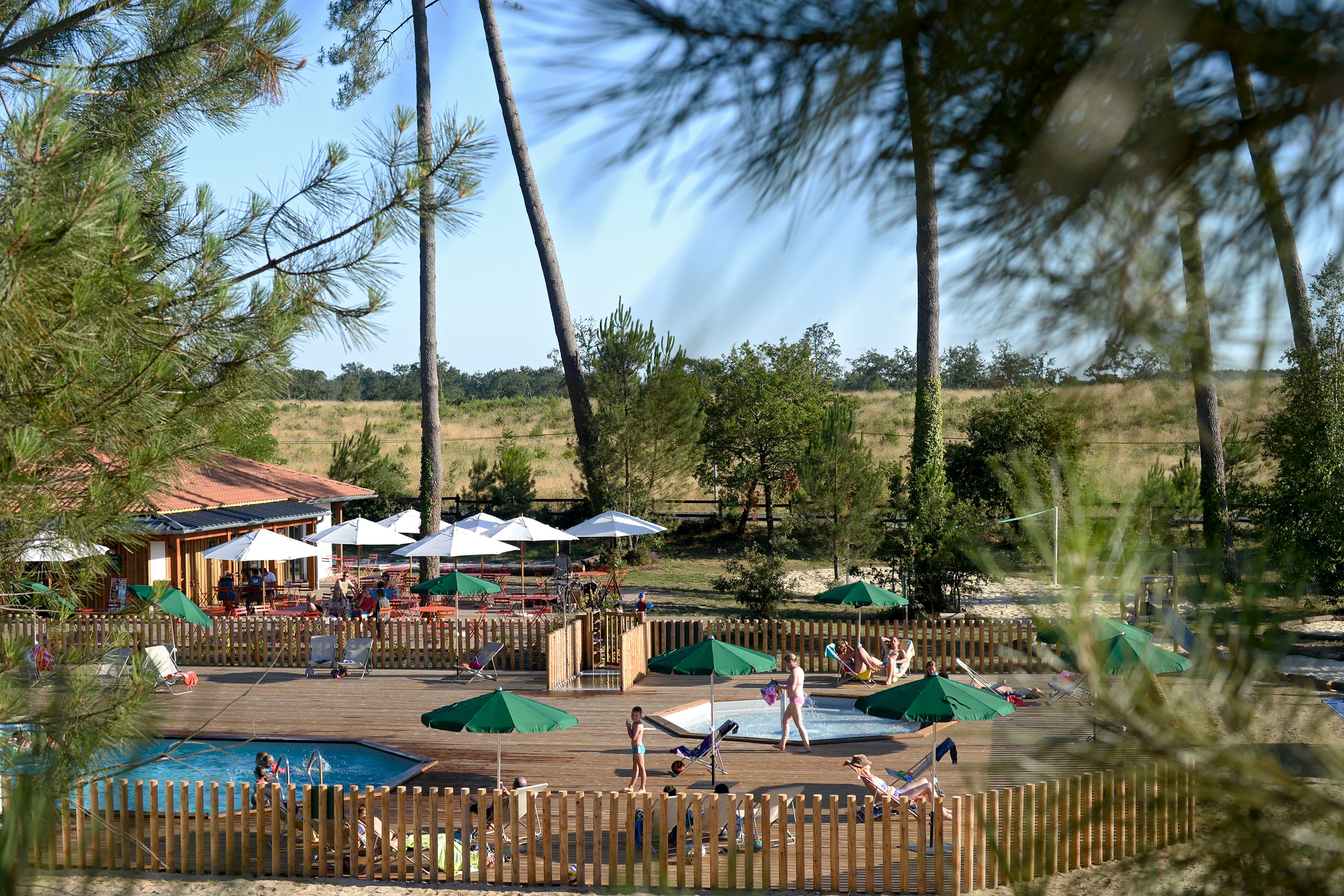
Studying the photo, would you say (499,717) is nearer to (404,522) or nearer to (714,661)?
(714,661)

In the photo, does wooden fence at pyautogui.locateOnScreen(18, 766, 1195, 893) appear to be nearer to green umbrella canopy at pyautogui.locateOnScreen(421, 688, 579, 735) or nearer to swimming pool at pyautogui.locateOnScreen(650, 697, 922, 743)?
green umbrella canopy at pyautogui.locateOnScreen(421, 688, 579, 735)

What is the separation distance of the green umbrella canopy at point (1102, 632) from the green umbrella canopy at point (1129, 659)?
0.04 feet

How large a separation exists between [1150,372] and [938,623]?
17324 mm

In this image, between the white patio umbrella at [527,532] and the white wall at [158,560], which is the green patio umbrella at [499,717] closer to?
the white patio umbrella at [527,532]

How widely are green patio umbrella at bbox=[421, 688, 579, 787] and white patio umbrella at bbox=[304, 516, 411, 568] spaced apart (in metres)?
12.5

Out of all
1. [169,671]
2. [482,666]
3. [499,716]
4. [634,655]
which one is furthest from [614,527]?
[499,716]

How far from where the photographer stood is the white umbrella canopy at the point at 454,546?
20609 mm

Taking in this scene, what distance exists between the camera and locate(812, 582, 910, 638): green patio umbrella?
1686 centimetres

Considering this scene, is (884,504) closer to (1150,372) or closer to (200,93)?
(200,93)

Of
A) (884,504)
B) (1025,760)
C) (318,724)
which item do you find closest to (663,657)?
(318,724)

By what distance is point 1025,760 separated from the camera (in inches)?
62.8

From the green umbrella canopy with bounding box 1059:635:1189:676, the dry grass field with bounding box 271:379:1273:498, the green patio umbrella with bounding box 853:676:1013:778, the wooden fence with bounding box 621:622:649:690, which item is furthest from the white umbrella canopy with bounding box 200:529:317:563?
the green umbrella canopy with bounding box 1059:635:1189:676

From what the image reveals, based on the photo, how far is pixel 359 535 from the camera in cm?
2294

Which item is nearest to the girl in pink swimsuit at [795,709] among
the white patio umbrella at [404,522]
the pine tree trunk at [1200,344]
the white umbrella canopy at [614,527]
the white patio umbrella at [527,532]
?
the white umbrella canopy at [614,527]
